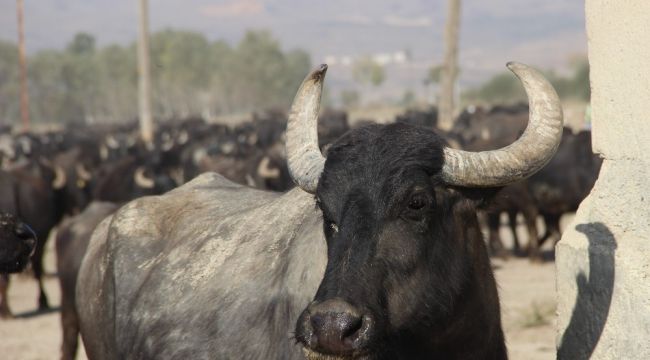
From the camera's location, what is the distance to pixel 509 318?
10.4 meters

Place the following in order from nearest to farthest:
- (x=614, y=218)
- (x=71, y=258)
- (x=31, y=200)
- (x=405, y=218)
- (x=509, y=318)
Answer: (x=405, y=218) → (x=614, y=218) → (x=71, y=258) → (x=509, y=318) → (x=31, y=200)

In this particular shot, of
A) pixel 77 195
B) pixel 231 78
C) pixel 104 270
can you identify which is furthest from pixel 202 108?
pixel 104 270

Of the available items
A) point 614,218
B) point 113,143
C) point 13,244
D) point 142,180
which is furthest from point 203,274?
point 113,143

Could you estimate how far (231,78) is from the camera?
13712 centimetres

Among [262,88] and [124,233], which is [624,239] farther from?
[262,88]

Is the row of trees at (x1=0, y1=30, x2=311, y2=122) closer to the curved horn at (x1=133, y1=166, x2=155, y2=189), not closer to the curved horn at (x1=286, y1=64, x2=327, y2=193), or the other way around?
the curved horn at (x1=133, y1=166, x2=155, y2=189)

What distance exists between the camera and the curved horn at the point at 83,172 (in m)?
19.1

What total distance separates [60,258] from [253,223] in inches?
Answer: 217

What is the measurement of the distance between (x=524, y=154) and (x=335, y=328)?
1.15m

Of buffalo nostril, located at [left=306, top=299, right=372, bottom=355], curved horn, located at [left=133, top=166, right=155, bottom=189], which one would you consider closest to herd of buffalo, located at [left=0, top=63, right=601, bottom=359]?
buffalo nostril, located at [left=306, top=299, right=372, bottom=355]

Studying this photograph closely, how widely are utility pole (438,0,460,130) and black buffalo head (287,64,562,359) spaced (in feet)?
72.4

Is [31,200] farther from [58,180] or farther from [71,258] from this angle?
[71,258]

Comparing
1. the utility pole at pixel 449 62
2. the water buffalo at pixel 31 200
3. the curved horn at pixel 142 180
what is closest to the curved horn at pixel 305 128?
the water buffalo at pixel 31 200

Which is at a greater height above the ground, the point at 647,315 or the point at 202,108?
the point at 647,315
